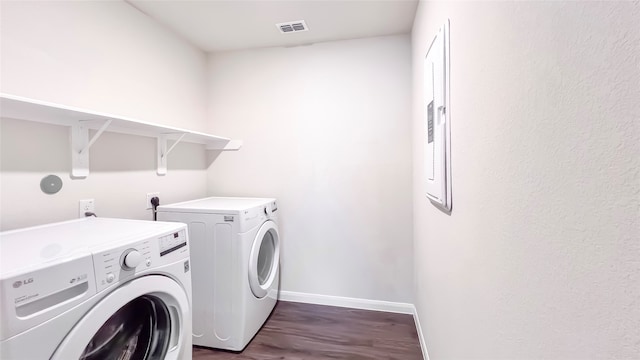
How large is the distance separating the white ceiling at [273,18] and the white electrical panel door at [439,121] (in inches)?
32.4

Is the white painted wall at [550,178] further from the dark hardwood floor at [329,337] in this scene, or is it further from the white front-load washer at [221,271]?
the white front-load washer at [221,271]

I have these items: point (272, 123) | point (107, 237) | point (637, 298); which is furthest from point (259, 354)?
point (637, 298)

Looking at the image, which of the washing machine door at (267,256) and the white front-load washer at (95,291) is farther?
the washing machine door at (267,256)

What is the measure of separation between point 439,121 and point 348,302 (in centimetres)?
181

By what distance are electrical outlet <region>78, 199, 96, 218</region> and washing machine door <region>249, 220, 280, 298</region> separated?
95 cm

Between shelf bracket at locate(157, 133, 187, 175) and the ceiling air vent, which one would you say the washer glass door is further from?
the ceiling air vent

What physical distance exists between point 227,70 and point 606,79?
8.89 ft

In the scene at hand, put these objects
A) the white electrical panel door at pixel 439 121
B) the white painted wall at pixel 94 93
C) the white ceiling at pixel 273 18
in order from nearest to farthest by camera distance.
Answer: the white electrical panel door at pixel 439 121 < the white painted wall at pixel 94 93 < the white ceiling at pixel 273 18

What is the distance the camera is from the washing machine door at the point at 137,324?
0.82 m

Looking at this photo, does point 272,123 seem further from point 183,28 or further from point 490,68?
point 490,68

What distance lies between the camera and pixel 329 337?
6.46 ft

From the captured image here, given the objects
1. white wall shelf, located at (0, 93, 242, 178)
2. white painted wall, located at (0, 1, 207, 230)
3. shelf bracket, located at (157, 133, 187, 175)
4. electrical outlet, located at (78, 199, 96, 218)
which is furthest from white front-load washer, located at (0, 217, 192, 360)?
shelf bracket, located at (157, 133, 187, 175)

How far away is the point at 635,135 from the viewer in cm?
30

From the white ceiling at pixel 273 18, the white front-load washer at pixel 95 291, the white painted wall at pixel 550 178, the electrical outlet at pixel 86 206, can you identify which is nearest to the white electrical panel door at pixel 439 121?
the white painted wall at pixel 550 178
